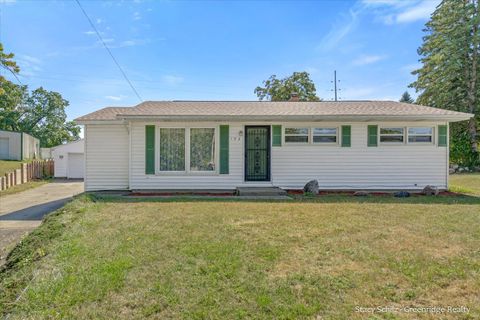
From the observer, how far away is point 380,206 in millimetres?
6980

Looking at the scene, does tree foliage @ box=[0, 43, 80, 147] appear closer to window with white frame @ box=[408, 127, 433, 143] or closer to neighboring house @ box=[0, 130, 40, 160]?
neighboring house @ box=[0, 130, 40, 160]

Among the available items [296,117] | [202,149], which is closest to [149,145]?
[202,149]

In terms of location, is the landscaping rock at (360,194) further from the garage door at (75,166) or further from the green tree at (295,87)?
the green tree at (295,87)

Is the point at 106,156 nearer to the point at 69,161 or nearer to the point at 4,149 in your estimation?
the point at 69,161

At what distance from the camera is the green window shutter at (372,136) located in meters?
10.0

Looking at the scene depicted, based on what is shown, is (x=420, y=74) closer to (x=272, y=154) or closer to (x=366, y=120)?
(x=366, y=120)

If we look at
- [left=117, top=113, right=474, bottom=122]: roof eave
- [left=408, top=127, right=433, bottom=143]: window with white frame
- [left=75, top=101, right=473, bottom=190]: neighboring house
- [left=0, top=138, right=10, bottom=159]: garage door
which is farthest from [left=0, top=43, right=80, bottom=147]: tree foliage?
[left=408, top=127, right=433, bottom=143]: window with white frame

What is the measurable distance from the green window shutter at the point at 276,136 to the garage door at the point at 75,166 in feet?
49.5

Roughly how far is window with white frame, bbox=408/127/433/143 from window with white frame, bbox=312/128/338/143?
2.72 meters

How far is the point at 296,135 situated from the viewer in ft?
33.3

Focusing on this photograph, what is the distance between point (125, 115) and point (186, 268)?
7.45 m

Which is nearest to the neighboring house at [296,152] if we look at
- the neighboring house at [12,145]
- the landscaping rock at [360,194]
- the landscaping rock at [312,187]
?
the landscaping rock at [312,187]

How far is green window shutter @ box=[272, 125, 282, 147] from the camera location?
1002 cm

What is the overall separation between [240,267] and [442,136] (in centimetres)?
1018
